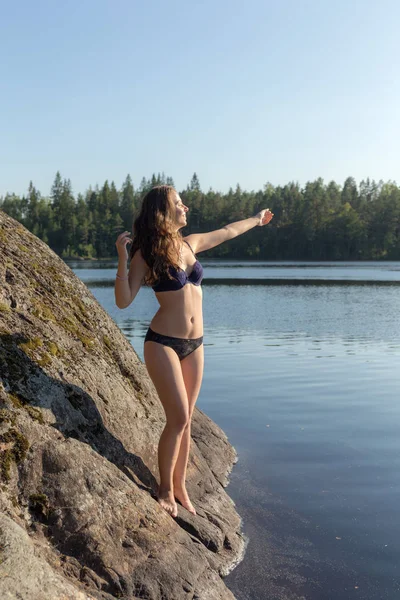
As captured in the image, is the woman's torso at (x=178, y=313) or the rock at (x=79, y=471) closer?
the rock at (x=79, y=471)

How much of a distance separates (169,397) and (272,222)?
13819cm

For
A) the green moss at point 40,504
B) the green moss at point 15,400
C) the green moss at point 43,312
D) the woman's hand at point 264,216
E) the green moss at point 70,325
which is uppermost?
the woman's hand at point 264,216

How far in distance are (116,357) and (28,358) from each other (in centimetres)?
144

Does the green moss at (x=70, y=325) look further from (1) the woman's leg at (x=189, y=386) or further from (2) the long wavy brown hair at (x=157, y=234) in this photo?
(1) the woman's leg at (x=189, y=386)

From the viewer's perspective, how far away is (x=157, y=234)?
4660 mm

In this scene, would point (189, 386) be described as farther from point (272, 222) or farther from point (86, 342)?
point (272, 222)

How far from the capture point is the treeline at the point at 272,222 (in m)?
128

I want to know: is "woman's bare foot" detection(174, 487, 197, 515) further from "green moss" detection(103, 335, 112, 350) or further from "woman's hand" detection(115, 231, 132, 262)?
"woman's hand" detection(115, 231, 132, 262)

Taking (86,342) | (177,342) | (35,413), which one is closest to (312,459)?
(86,342)

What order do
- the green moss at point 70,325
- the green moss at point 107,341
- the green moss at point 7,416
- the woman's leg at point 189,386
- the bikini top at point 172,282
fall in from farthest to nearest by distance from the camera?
the green moss at point 107,341, the green moss at point 70,325, the woman's leg at point 189,386, the bikini top at point 172,282, the green moss at point 7,416

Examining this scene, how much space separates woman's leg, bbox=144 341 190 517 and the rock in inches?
10.7

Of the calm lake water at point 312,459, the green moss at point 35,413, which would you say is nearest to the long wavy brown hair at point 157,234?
the green moss at point 35,413

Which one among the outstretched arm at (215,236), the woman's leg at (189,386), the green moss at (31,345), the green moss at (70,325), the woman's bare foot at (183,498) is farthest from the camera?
the green moss at (70,325)

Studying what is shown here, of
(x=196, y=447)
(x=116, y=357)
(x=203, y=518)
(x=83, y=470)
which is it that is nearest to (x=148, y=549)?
(x=83, y=470)
